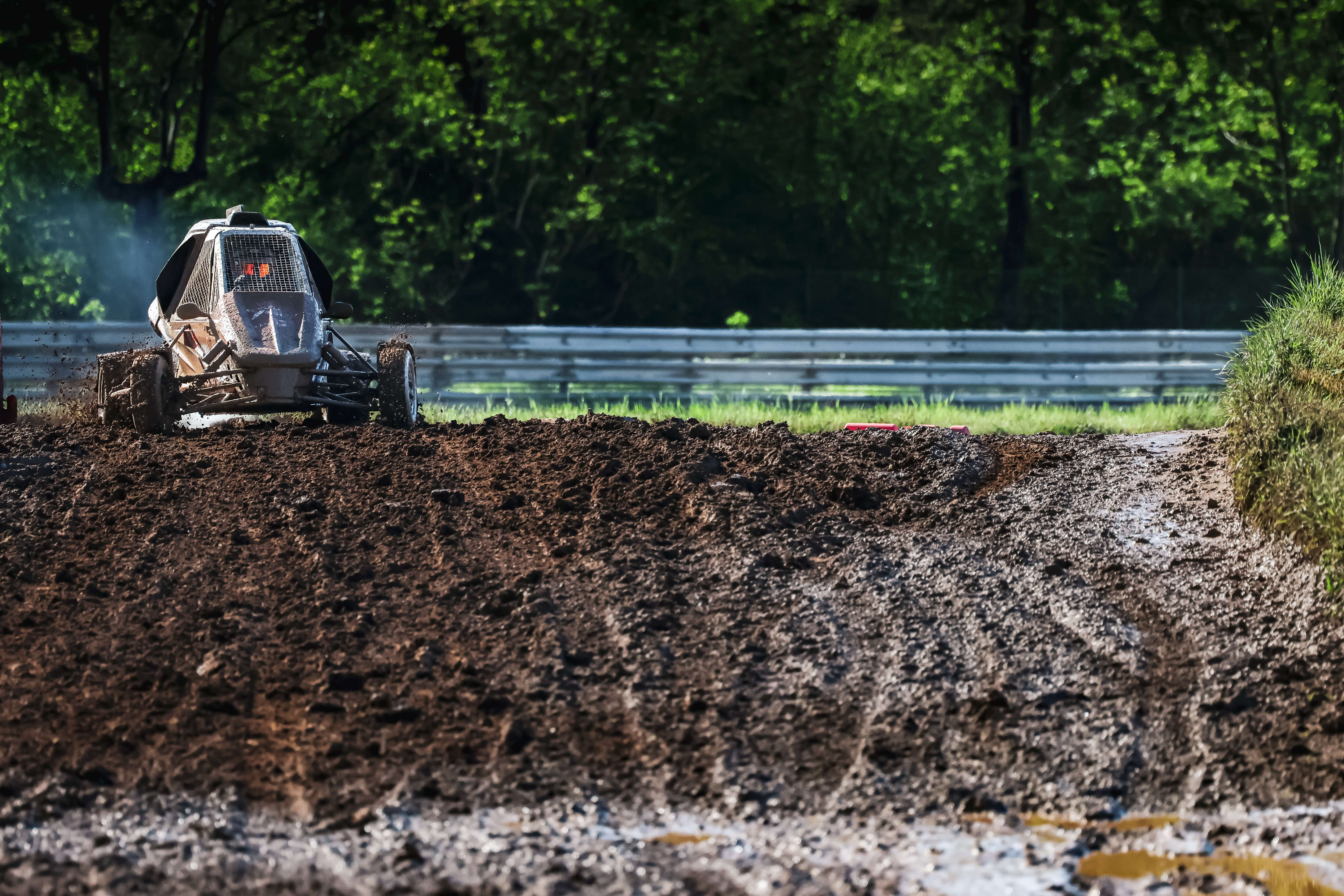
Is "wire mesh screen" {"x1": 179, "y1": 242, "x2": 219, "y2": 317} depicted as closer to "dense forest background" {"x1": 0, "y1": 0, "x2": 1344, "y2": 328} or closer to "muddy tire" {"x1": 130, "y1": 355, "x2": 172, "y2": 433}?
"muddy tire" {"x1": 130, "y1": 355, "x2": 172, "y2": 433}

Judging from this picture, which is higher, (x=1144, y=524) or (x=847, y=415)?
(x=847, y=415)

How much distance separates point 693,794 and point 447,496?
4181mm

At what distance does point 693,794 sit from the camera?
495 centimetres

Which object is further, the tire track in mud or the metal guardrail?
the metal guardrail

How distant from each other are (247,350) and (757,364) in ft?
23.9

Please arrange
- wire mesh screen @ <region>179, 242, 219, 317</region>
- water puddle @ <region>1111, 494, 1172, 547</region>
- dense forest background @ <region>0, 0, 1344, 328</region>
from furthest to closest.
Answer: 1. dense forest background @ <region>0, 0, 1344, 328</region>
2. wire mesh screen @ <region>179, 242, 219, 317</region>
3. water puddle @ <region>1111, 494, 1172, 547</region>

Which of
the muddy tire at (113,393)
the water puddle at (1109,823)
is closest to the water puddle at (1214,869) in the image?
the water puddle at (1109,823)

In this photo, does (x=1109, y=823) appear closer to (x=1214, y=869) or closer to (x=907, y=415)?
(x=1214, y=869)

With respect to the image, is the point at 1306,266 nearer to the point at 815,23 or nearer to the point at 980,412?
the point at 815,23

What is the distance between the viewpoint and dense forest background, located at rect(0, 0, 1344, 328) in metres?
22.5

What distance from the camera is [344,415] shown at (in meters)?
12.4

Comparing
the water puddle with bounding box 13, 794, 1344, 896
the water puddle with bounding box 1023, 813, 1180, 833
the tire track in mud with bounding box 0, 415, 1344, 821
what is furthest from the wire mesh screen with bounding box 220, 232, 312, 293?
the water puddle with bounding box 1023, 813, 1180, 833

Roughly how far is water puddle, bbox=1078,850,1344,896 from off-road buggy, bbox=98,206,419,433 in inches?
318

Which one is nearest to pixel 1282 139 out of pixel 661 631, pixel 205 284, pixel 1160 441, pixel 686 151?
pixel 686 151
